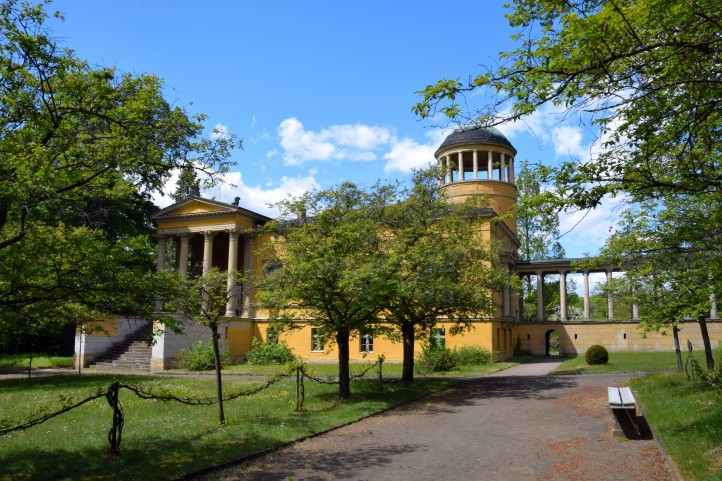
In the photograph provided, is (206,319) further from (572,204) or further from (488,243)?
(488,243)

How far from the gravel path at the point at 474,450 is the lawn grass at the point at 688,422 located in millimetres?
408

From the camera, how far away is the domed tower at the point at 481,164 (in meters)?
48.0

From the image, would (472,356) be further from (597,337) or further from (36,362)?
(36,362)

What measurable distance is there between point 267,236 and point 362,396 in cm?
2945

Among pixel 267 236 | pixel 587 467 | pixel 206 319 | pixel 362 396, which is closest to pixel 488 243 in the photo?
pixel 362 396

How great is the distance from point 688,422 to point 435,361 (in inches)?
810

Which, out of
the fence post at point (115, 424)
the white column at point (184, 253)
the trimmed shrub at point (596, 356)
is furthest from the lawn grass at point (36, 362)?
the trimmed shrub at point (596, 356)

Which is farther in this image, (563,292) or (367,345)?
(563,292)

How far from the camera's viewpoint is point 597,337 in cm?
5144

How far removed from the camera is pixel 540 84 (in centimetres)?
686

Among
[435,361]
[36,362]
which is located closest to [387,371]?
[435,361]

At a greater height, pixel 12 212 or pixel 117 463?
pixel 12 212

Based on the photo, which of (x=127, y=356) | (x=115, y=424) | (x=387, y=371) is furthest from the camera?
(x=127, y=356)

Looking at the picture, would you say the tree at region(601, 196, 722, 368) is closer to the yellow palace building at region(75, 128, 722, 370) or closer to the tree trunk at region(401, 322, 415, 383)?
the tree trunk at region(401, 322, 415, 383)
